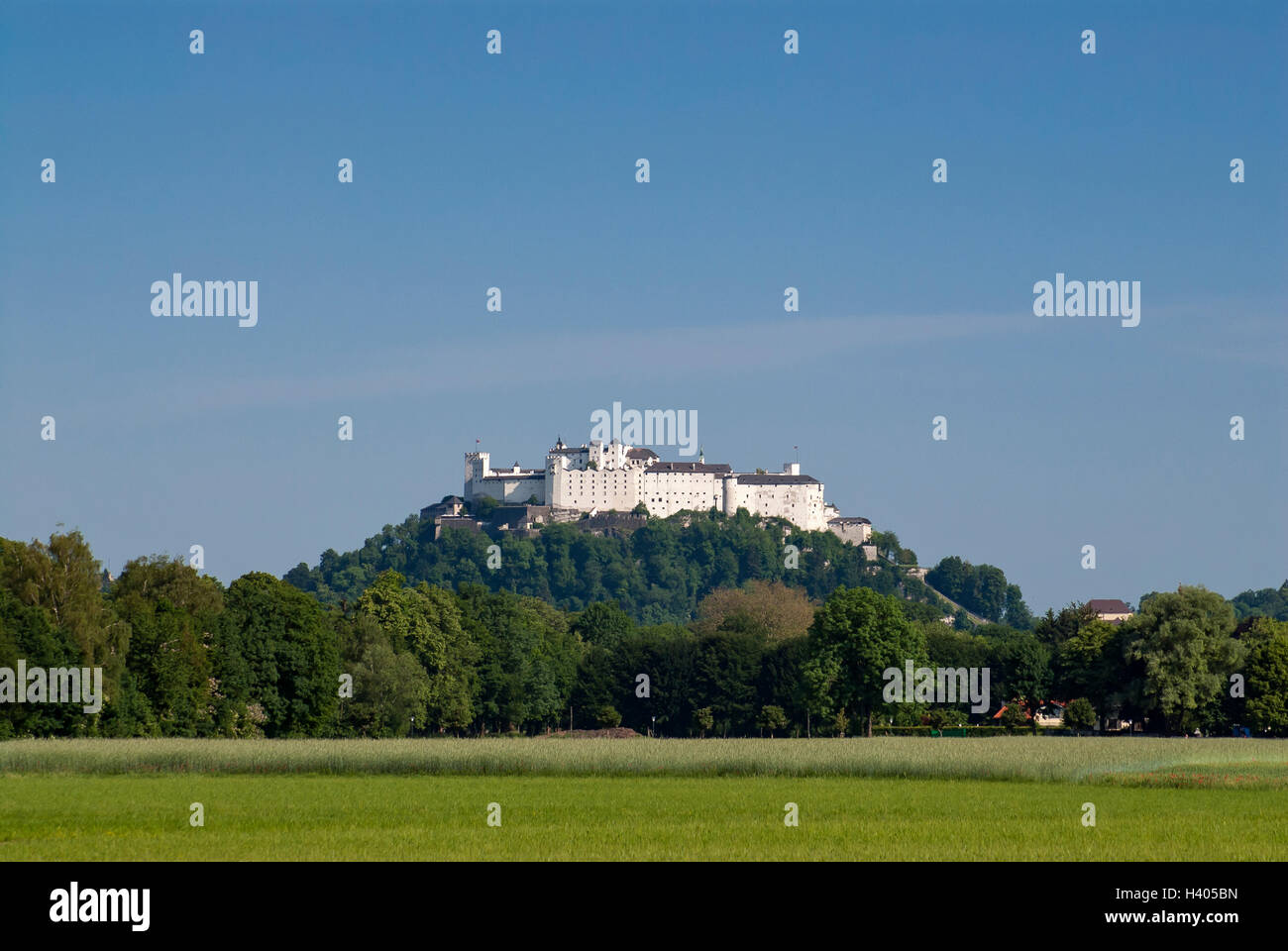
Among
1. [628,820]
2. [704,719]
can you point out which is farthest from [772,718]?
[628,820]

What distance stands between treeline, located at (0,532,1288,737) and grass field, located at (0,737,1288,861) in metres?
13.5

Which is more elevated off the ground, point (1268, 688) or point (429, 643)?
point (429, 643)

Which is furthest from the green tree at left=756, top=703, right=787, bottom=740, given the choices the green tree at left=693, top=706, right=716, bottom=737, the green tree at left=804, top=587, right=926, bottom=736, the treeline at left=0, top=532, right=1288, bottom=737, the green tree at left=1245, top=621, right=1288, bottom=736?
the green tree at left=1245, top=621, right=1288, bottom=736

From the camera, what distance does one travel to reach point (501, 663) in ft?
352

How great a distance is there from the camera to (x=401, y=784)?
4650 centimetres

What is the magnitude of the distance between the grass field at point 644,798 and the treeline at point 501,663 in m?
13.5

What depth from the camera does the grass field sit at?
92.5 ft

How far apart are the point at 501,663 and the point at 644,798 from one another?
2655 inches

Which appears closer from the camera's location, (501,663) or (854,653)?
(854,653)

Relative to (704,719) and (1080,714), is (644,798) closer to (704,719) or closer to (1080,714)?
(1080,714)
